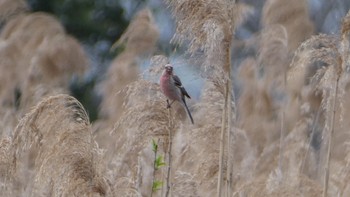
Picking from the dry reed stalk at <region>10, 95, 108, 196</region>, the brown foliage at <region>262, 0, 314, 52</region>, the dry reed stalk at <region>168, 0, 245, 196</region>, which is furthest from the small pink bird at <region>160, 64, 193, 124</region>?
the brown foliage at <region>262, 0, 314, 52</region>

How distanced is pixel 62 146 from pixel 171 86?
39.2 inches

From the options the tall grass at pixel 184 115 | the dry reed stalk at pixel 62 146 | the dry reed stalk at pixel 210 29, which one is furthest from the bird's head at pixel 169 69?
the dry reed stalk at pixel 62 146

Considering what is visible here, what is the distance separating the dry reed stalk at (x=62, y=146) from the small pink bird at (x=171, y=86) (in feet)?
1.59

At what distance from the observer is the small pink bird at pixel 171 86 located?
498 centimetres

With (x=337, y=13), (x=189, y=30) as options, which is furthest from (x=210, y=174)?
(x=337, y=13)

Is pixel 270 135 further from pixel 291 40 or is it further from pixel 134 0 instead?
pixel 134 0

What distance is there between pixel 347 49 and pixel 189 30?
732 mm

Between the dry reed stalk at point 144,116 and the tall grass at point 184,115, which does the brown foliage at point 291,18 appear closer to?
the tall grass at point 184,115

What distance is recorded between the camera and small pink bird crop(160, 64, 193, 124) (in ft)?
16.3

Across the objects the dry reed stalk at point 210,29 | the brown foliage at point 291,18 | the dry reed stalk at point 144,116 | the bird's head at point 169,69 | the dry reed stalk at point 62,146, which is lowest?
the dry reed stalk at point 62,146

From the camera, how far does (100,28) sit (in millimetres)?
20047

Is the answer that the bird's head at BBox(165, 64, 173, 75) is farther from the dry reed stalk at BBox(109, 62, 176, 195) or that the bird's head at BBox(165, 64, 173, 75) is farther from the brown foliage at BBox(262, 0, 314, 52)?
the brown foliage at BBox(262, 0, 314, 52)

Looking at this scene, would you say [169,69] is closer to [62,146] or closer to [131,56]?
[62,146]

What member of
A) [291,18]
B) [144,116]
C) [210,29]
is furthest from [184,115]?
[291,18]
